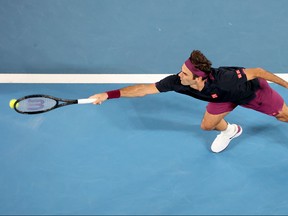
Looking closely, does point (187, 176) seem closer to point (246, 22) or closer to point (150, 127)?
point (150, 127)

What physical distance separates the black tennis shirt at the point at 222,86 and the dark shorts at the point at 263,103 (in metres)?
0.08

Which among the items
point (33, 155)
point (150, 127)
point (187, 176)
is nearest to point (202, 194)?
point (187, 176)

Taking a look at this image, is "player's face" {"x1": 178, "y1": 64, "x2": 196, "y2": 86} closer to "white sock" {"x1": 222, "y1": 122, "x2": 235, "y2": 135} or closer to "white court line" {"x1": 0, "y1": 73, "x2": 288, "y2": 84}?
"white sock" {"x1": 222, "y1": 122, "x2": 235, "y2": 135}

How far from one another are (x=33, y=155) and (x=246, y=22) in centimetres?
344

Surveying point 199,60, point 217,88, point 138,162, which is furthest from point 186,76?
point 138,162

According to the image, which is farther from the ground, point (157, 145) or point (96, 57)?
point (96, 57)

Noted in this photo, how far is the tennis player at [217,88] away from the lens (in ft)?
15.4

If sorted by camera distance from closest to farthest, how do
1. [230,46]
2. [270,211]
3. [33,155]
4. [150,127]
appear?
[270,211], [33,155], [150,127], [230,46]

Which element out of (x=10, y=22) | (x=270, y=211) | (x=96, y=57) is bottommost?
(x=270, y=211)

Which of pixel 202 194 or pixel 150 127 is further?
pixel 150 127

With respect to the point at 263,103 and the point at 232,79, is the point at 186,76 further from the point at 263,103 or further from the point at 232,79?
the point at 263,103

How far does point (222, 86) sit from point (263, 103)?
0.55m

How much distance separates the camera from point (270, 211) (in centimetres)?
484

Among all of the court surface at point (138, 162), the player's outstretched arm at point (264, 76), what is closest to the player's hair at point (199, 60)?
the player's outstretched arm at point (264, 76)
